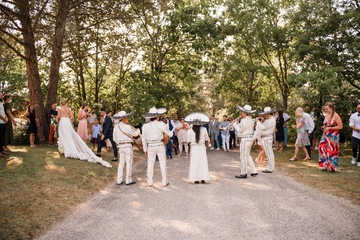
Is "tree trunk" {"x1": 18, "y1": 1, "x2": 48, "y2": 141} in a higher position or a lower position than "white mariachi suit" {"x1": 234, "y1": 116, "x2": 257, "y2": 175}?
higher

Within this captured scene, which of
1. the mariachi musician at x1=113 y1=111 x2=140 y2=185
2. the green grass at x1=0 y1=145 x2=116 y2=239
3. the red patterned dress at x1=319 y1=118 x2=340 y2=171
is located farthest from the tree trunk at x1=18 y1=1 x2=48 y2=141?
the red patterned dress at x1=319 y1=118 x2=340 y2=171

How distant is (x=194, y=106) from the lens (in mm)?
40031

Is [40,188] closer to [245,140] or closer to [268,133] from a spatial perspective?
[245,140]

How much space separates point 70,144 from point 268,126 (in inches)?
294

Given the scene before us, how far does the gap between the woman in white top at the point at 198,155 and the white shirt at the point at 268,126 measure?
234cm

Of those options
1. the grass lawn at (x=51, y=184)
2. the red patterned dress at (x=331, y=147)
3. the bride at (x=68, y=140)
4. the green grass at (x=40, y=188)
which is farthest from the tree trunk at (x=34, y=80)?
the red patterned dress at (x=331, y=147)

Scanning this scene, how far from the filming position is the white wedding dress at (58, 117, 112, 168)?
33.8ft

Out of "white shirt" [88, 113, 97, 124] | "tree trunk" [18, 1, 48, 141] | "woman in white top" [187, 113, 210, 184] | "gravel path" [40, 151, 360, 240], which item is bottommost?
"gravel path" [40, 151, 360, 240]

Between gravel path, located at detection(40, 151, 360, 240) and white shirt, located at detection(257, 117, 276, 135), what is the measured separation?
222 cm

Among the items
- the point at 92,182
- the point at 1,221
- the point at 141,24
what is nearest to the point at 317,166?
the point at 92,182

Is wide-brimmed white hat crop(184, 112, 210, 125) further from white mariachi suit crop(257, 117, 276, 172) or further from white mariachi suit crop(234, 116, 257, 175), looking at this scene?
white mariachi suit crop(257, 117, 276, 172)

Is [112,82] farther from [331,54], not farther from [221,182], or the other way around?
[221,182]

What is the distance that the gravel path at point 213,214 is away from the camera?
4.39m

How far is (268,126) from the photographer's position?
31.0 ft
